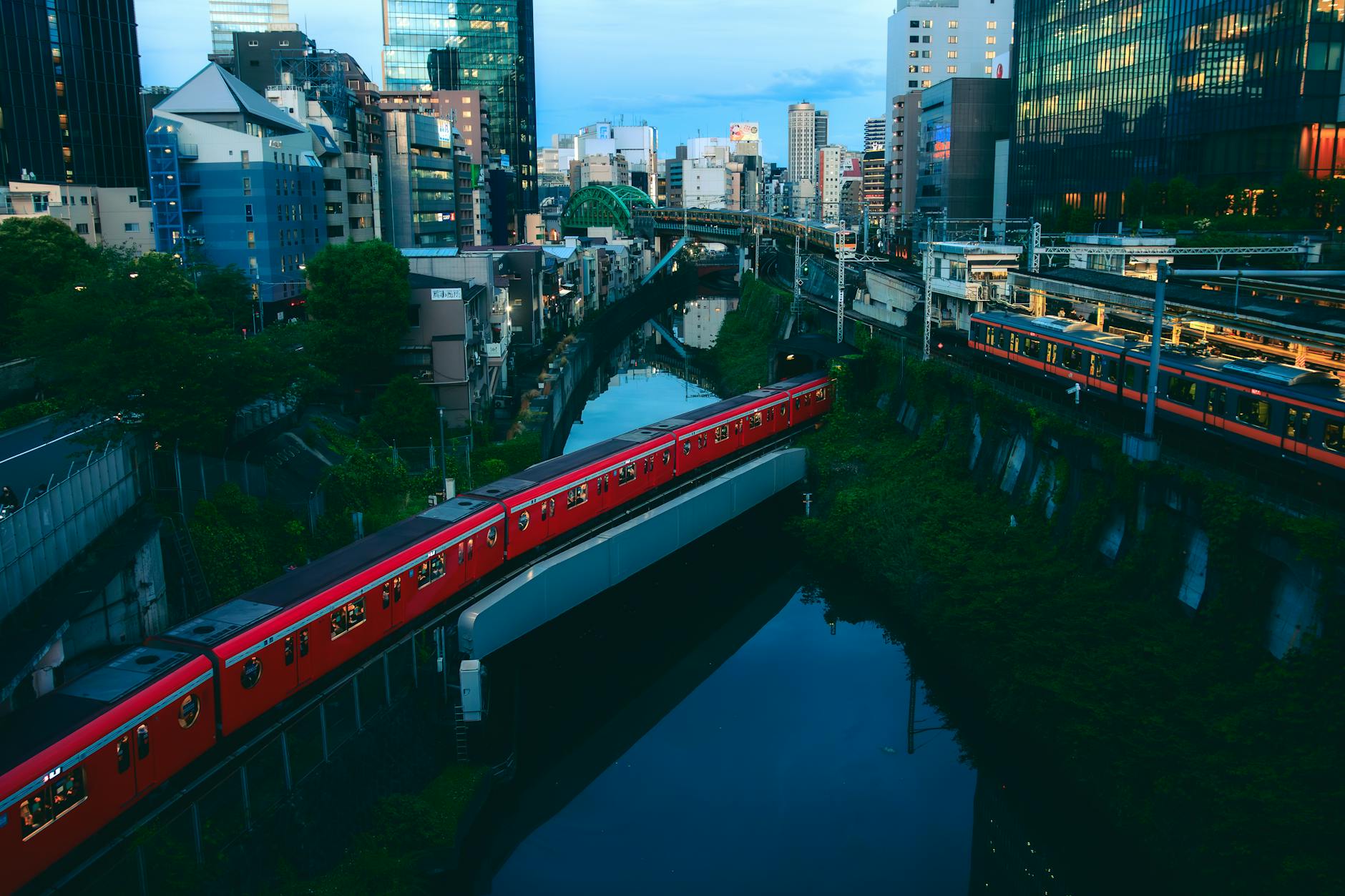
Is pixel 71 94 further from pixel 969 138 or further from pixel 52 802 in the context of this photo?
pixel 969 138

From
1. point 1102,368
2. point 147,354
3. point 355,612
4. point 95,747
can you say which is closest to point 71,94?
point 147,354

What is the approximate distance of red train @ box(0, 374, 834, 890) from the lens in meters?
12.6

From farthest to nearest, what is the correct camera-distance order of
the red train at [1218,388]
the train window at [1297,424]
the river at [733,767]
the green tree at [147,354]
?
the green tree at [147,354] < the train window at [1297,424] < the red train at [1218,388] < the river at [733,767]

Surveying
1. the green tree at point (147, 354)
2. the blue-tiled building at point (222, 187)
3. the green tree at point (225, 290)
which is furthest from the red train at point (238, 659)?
the blue-tiled building at point (222, 187)

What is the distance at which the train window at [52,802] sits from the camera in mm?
12180

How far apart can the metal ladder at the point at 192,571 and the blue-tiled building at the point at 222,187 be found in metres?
26.7

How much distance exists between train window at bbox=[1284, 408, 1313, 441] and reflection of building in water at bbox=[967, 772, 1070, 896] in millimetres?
9322

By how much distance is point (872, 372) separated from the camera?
4116cm

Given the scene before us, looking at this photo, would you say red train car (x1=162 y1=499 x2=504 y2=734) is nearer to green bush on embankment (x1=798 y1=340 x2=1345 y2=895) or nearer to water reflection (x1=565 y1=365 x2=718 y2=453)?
green bush on embankment (x1=798 y1=340 x2=1345 y2=895)

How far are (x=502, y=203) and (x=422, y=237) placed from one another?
33995 mm

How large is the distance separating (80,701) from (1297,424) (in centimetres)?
2196

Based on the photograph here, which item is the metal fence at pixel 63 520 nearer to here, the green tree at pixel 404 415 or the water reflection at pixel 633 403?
the green tree at pixel 404 415

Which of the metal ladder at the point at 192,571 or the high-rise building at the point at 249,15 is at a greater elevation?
the high-rise building at the point at 249,15

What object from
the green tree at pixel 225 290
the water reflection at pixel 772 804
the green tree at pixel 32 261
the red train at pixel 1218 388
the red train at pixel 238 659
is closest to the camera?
the red train at pixel 238 659
